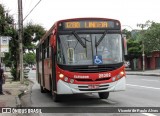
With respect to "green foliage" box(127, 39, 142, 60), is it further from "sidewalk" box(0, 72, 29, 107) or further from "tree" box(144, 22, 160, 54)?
"sidewalk" box(0, 72, 29, 107)

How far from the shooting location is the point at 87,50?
14523 millimetres

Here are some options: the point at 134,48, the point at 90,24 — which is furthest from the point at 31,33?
the point at 134,48

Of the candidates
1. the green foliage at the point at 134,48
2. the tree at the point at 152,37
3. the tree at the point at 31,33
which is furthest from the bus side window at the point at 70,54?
the green foliage at the point at 134,48

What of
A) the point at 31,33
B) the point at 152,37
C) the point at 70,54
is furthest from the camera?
the point at 152,37

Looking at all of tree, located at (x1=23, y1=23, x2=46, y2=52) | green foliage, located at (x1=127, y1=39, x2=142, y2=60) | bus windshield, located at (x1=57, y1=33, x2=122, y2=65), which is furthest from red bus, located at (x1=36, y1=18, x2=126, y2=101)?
green foliage, located at (x1=127, y1=39, x2=142, y2=60)

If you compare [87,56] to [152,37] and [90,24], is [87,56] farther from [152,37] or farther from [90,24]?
[152,37]

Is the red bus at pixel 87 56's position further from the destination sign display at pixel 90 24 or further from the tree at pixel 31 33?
the tree at pixel 31 33

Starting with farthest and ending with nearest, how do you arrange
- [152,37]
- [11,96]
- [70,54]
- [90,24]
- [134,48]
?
[134,48], [152,37], [11,96], [90,24], [70,54]

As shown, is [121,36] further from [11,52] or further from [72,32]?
[11,52]

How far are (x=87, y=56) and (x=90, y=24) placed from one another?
48.8 inches

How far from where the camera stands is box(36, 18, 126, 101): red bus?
1429cm

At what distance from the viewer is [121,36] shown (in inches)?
595

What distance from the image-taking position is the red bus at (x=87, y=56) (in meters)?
14.3

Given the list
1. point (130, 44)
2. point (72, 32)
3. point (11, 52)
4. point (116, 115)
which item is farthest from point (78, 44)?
point (130, 44)
